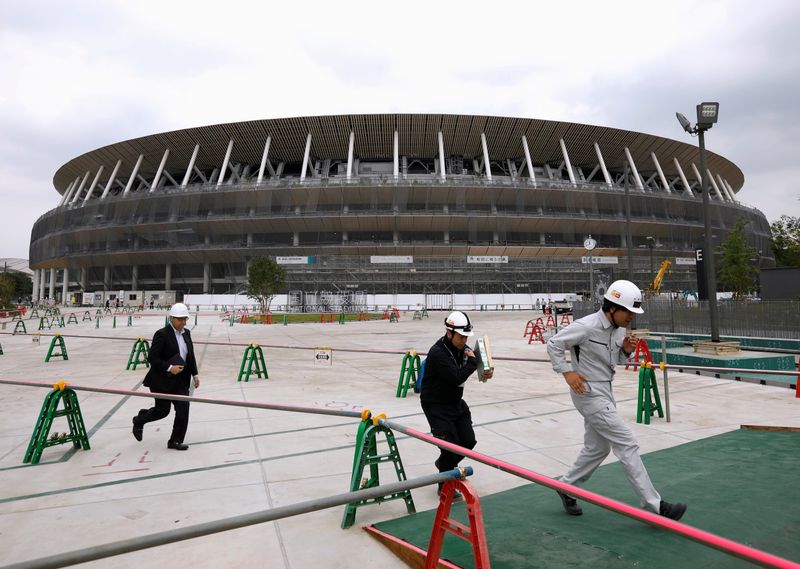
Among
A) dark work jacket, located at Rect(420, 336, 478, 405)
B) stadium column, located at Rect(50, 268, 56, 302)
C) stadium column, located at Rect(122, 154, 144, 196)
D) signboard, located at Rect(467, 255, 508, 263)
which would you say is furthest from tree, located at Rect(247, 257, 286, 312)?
stadium column, located at Rect(50, 268, 56, 302)

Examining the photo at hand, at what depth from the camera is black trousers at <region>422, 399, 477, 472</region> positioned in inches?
155

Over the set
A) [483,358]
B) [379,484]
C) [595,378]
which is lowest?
[379,484]

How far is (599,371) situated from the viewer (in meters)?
3.75

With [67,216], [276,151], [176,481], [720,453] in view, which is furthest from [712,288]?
[67,216]

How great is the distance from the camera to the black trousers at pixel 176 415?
5.54 m

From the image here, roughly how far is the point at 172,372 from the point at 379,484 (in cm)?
296

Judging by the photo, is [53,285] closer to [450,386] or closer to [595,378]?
[450,386]

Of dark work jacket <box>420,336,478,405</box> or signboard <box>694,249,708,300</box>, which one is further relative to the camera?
signboard <box>694,249,708,300</box>

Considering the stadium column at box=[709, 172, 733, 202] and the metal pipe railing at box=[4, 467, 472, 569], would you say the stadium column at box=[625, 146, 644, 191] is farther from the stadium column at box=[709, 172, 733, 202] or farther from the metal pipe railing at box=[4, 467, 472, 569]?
the metal pipe railing at box=[4, 467, 472, 569]

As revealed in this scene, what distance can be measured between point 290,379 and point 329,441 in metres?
5.19

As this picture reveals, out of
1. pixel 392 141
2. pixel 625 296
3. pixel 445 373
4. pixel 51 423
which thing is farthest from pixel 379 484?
pixel 392 141

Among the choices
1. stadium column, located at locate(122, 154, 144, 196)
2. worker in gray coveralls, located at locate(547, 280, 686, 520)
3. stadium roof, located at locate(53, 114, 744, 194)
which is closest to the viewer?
worker in gray coveralls, located at locate(547, 280, 686, 520)

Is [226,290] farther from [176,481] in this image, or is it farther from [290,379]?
[176,481]

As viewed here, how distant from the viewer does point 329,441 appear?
5.89 metres
